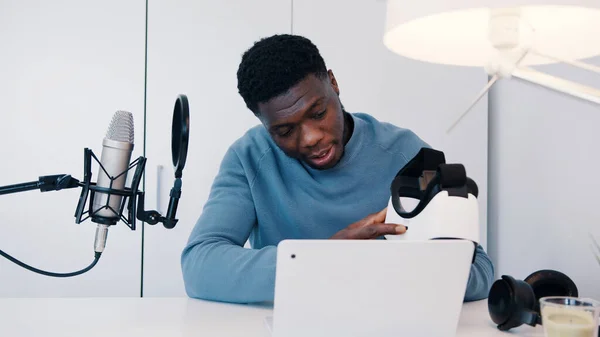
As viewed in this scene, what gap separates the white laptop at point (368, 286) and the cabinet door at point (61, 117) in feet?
4.98

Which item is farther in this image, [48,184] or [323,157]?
[323,157]

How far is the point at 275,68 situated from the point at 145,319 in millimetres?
601

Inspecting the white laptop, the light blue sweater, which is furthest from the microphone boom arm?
the light blue sweater

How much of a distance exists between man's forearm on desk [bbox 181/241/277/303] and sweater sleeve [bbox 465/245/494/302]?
1.32 feet

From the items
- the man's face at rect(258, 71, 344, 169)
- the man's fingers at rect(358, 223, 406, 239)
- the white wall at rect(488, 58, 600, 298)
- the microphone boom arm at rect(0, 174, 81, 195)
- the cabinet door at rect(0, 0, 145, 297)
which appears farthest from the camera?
the cabinet door at rect(0, 0, 145, 297)

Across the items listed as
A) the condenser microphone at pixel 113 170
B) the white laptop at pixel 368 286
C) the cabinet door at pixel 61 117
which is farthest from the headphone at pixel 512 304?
the cabinet door at pixel 61 117

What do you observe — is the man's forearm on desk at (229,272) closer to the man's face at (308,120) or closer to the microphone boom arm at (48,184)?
the man's face at (308,120)

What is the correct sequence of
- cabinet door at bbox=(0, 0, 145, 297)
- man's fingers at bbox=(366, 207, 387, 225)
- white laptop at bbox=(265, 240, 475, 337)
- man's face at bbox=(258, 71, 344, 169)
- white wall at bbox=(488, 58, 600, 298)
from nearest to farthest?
1. white laptop at bbox=(265, 240, 475, 337)
2. man's fingers at bbox=(366, 207, 387, 225)
3. man's face at bbox=(258, 71, 344, 169)
4. white wall at bbox=(488, 58, 600, 298)
5. cabinet door at bbox=(0, 0, 145, 297)

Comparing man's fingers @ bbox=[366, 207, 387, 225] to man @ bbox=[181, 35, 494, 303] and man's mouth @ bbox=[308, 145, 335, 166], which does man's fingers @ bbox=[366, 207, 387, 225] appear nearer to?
man @ bbox=[181, 35, 494, 303]

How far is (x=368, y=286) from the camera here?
81cm

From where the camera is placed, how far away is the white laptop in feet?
2.56

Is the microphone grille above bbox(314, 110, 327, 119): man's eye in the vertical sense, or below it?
below

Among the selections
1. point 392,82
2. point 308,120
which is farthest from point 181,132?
point 392,82

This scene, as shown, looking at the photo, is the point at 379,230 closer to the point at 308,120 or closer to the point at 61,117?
the point at 308,120
